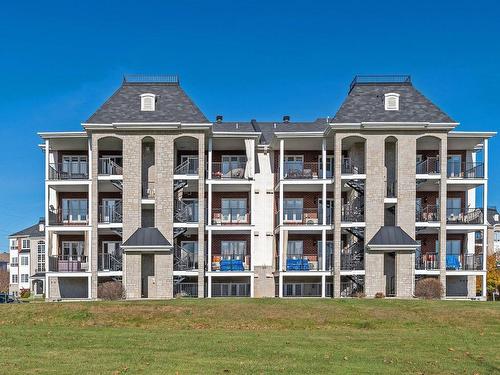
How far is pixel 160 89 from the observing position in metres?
39.4

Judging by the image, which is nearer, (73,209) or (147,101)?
(147,101)

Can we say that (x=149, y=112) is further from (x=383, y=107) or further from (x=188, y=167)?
(x=383, y=107)

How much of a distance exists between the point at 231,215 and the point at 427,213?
13436mm

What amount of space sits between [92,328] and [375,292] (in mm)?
18728

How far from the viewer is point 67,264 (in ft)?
120

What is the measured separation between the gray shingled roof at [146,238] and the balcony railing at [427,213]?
16.5m

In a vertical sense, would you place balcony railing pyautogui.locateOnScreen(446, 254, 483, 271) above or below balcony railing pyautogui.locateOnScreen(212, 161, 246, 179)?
below

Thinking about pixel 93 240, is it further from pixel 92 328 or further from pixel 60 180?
pixel 92 328

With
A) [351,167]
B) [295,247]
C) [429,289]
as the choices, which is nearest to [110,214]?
[295,247]

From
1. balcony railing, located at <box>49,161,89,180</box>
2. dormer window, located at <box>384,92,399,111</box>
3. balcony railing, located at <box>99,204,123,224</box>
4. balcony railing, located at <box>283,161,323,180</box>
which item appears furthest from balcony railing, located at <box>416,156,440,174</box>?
balcony railing, located at <box>49,161,89,180</box>

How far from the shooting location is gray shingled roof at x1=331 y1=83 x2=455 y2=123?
36469 mm

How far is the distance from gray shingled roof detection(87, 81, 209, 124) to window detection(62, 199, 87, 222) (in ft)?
21.8

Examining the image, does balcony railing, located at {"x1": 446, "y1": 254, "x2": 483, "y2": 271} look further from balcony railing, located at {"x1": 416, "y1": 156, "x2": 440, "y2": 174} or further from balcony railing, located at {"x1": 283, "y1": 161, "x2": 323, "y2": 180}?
balcony railing, located at {"x1": 283, "y1": 161, "x2": 323, "y2": 180}

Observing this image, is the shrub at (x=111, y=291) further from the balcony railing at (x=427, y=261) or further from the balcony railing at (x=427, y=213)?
the balcony railing at (x=427, y=213)
